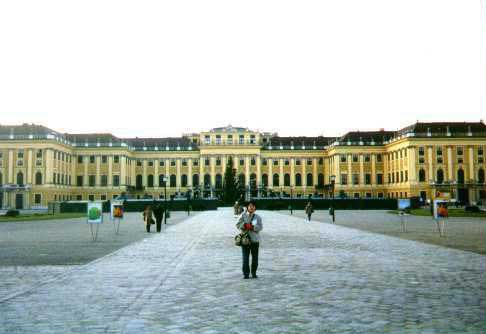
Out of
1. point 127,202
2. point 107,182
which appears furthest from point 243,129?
point 127,202

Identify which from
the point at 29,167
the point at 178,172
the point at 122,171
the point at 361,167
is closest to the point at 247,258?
the point at 29,167

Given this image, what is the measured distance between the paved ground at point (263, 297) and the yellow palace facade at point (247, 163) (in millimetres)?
77142

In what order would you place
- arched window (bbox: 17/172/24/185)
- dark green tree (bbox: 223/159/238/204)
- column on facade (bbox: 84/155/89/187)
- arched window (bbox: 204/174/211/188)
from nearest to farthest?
1. arched window (bbox: 17/172/24/185)
2. dark green tree (bbox: 223/159/238/204)
3. column on facade (bbox: 84/155/89/187)
4. arched window (bbox: 204/174/211/188)

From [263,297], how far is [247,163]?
322 ft

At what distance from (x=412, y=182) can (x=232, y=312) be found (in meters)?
85.4

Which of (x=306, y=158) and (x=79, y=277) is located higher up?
(x=306, y=158)

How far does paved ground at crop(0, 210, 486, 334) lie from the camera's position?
23.3ft

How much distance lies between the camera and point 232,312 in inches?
310

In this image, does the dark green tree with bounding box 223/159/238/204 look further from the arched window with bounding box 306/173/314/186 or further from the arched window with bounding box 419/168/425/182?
the arched window with bounding box 419/168/425/182

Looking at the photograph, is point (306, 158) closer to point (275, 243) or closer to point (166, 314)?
point (275, 243)

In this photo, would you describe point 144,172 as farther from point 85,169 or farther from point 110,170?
point 85,169

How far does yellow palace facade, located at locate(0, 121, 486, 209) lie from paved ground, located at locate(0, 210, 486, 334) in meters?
77.1

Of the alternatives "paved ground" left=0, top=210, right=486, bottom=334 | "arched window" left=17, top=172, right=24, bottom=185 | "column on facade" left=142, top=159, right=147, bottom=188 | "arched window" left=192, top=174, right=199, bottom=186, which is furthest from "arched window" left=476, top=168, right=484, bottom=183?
"paved ground" left=0, top=210, right=486, bottom=334

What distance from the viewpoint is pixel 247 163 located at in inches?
4222
